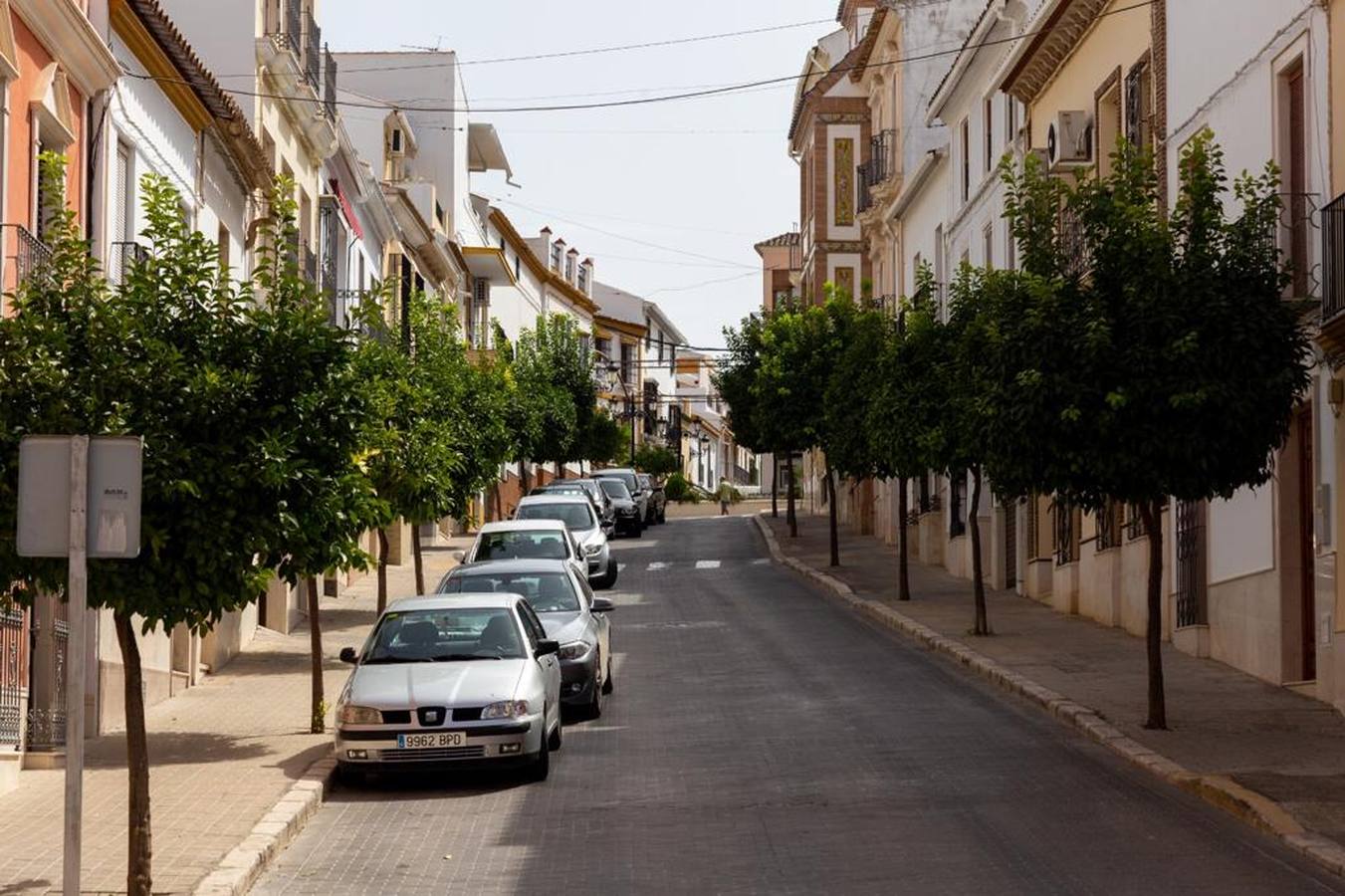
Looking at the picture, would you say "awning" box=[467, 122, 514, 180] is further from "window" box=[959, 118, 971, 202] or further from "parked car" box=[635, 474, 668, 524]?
"window" box=[959, 118, 971, 202]

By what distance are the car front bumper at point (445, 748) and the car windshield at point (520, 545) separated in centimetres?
1313

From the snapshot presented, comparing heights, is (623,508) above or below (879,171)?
below

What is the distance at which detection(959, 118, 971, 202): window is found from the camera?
38750 mm

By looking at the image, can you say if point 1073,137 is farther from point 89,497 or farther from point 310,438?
point 89,497

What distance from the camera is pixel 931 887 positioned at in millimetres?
10438

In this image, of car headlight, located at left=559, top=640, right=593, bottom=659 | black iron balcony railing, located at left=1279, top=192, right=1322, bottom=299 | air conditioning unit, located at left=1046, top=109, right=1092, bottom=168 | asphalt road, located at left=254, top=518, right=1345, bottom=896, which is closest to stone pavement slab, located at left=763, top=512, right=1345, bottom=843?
asphalt road, located at left=254, top=518, right=1345, bottom=896

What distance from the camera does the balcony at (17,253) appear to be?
51.9 ft

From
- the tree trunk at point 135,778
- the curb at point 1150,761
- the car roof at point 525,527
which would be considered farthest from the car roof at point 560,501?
the tree trunk at point 135,778

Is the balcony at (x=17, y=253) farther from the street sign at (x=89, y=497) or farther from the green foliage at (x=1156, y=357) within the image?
the green foliage at (x=1156, y=357)

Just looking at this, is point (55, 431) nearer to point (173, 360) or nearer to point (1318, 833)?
point (173, 360)

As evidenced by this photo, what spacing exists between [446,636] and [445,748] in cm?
172

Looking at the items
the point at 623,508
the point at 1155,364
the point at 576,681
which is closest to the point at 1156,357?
the point at 1155,364

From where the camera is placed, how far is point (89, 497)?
877 cm

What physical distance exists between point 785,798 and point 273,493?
4876mm
